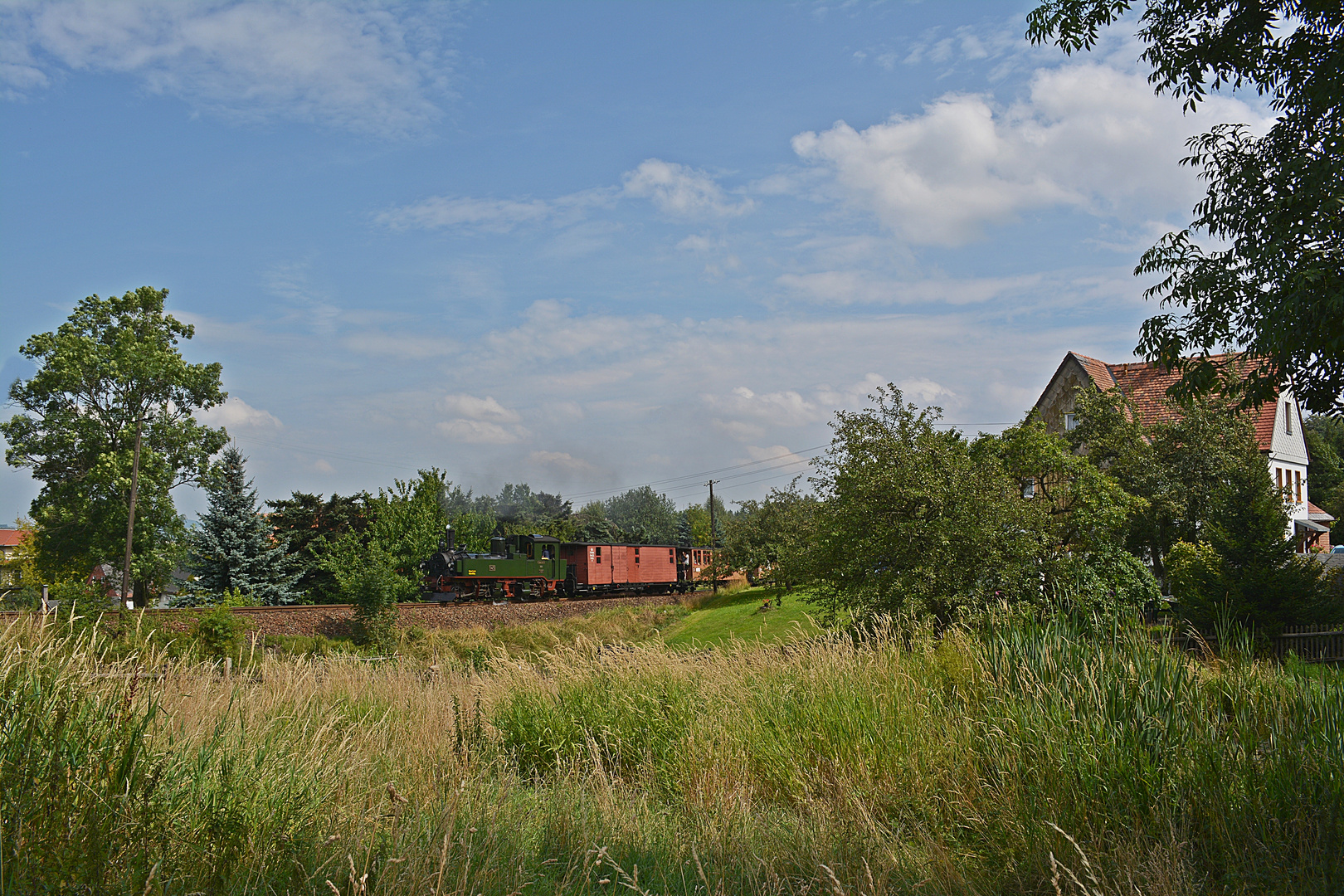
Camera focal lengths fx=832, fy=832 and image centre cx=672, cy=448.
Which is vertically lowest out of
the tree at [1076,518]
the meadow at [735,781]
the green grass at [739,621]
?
the green grass at [739,621]

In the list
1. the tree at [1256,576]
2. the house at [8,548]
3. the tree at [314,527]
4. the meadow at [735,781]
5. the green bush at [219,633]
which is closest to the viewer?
the meadow at [735,781]

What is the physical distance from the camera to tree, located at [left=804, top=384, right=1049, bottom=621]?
12.3 m

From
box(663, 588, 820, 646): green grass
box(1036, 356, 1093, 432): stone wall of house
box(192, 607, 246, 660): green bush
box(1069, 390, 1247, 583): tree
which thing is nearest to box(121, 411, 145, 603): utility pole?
box(192, 607, 246, 660): green bush

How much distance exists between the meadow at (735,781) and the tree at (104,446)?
2920 centimetres

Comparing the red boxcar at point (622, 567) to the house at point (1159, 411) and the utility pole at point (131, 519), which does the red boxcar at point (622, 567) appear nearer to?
the utility pole at point (131, 519)

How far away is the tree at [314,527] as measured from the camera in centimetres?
3553

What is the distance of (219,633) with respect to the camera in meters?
18.0

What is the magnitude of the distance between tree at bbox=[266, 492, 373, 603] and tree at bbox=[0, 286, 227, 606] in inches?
166

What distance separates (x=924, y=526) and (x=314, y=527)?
32569mm

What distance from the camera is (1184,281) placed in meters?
10.2

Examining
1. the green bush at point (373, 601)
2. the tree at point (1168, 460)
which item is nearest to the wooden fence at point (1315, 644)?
the tree at point (1168, 460)

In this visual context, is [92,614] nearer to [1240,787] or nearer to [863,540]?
[863,540]

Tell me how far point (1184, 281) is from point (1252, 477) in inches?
324

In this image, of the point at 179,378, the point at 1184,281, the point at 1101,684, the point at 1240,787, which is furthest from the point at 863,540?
the point at 179,378
